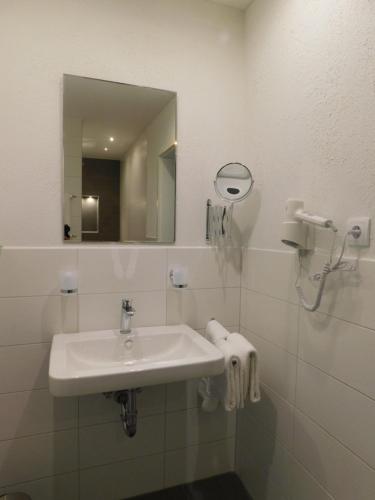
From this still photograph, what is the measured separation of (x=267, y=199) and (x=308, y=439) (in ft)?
3.40

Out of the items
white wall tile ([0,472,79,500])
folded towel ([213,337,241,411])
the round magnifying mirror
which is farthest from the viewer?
the round magnifying mirror

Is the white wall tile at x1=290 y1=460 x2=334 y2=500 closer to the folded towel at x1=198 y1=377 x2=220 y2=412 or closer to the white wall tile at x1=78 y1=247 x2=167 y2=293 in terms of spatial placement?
the folded towel at x1=198 y1=377 x2=220 y2=412

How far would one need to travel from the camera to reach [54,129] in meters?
1.40

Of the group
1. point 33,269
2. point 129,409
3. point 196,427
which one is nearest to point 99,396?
point 129,409

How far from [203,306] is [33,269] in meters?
0.84

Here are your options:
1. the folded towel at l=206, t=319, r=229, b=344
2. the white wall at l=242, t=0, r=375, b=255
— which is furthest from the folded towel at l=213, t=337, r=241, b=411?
the white wall at l=242, t=0, r=375, b=255

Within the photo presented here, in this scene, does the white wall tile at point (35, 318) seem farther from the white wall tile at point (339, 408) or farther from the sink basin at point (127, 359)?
the white wall tile at point (339, 408)

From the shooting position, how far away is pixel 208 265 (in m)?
1.67

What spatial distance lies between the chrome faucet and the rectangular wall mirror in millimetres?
305

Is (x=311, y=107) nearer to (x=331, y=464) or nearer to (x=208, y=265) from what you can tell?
(x=208, y=265)

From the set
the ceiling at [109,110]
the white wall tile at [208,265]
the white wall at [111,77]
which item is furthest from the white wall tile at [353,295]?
the ceiling at [109,110]

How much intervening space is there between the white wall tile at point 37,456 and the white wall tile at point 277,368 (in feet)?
3.12

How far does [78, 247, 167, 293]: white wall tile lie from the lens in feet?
4.83

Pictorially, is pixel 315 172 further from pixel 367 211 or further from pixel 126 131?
pixel 126 131
